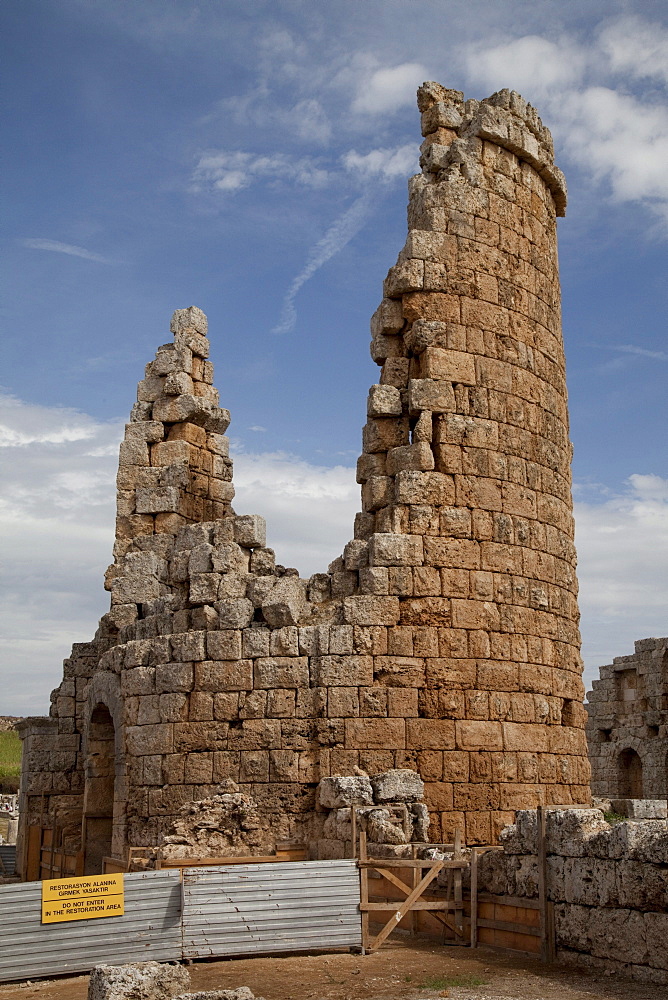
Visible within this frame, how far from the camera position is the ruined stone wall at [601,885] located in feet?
22.3

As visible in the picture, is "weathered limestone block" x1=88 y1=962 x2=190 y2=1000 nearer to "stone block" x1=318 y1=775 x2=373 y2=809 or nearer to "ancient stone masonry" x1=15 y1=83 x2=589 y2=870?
"stone block" x1=318 y1=775 x2=373 y2=809

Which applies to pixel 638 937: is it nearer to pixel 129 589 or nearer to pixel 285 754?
pixel 285 754

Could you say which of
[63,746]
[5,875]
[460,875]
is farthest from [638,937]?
[5,875]

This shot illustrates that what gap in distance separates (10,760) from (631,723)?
20.7m

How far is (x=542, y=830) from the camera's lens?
25.7 feet

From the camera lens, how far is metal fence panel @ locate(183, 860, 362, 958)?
26.3ft

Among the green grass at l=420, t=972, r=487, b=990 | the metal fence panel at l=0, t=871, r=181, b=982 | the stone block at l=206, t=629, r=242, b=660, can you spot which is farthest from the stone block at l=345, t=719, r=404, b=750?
the green grass at l=420, t=972, r=487, b=990

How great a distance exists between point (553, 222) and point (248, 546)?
5598 mm

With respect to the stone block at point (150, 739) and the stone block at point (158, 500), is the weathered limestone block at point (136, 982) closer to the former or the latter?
the stone block at point (150, 739)

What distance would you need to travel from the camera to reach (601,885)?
23.7 ft

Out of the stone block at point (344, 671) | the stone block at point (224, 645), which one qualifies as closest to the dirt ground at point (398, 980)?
the stone block at point (344, 671)

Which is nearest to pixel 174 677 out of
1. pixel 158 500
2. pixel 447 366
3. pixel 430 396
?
pixel 158 500

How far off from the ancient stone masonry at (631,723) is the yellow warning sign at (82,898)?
14.9 m

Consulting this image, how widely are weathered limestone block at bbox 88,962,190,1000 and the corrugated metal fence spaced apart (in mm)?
1016
